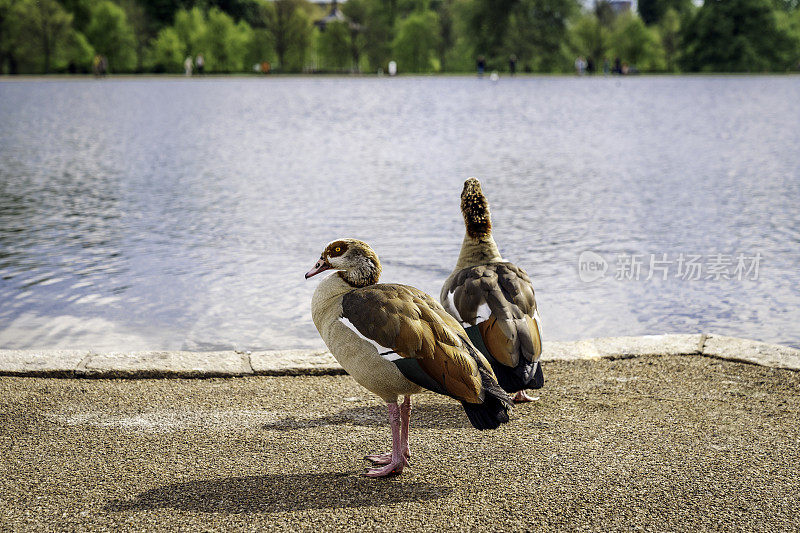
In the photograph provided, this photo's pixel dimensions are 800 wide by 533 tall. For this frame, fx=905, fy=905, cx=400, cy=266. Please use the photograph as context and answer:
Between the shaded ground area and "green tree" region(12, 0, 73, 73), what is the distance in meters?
88.9

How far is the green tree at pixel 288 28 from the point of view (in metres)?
105

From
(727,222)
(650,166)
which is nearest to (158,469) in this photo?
(727,222)

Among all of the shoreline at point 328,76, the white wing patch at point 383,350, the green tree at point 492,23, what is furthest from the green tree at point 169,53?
the white wing patch at point 383,350

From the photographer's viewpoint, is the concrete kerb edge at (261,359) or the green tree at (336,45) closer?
the concrete kerb edge at (261,359)

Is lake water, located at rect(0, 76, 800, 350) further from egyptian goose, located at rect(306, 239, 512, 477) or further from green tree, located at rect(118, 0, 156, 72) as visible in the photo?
green tree, located at rect(118, 0, 156, 72)

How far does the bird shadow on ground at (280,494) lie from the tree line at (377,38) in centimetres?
9059

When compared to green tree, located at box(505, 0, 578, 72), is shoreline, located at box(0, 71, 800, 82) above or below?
below

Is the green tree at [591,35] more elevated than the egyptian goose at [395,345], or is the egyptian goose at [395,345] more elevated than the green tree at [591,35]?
the green tree at [591,35]

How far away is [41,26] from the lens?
86.2 metres

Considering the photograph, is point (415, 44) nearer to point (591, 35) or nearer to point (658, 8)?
point (591, 35)

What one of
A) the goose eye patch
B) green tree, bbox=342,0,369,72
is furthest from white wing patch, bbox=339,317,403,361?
green tree, bbox=342,0,369,72

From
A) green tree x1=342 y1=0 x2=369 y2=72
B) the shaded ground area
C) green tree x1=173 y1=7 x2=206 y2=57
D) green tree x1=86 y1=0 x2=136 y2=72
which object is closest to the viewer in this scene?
the shaded ground area

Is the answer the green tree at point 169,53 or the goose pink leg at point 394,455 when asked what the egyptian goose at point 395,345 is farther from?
the green tree at point 169,53

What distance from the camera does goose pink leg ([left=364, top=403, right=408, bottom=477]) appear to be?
477 centimetres
